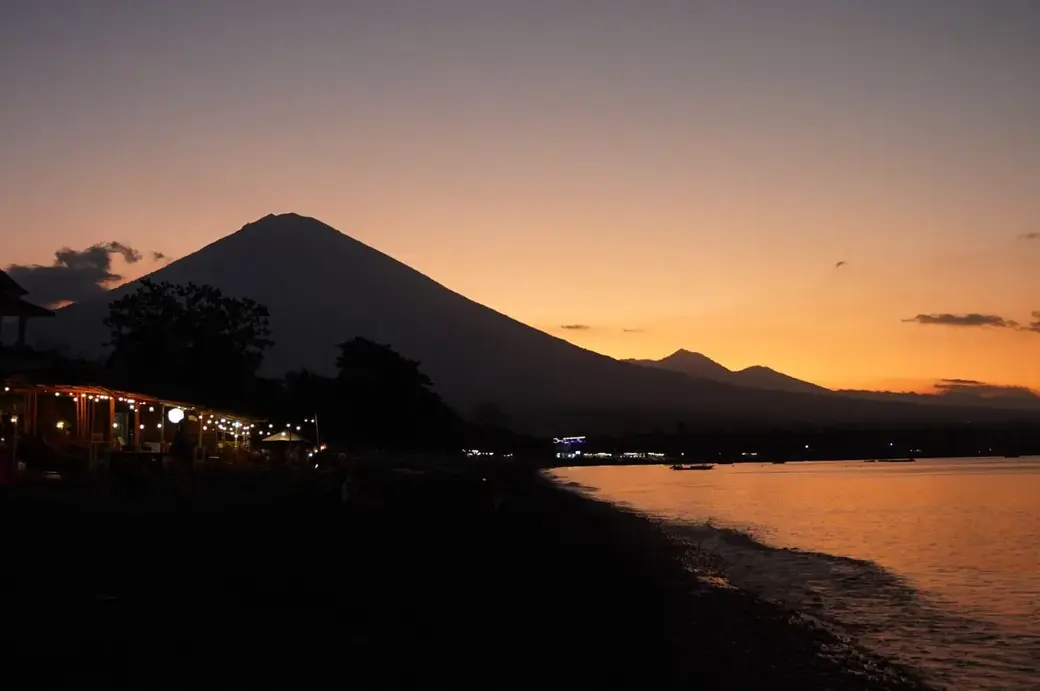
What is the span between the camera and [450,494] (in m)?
32.6

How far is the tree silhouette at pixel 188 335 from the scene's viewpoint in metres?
50.2

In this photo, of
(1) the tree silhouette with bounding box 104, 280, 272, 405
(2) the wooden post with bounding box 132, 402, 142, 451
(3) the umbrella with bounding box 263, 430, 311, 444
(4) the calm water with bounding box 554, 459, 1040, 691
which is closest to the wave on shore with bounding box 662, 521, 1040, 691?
(4) the calm water with bounding box 554, 459, 1040, 691

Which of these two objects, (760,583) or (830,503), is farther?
(830,503)

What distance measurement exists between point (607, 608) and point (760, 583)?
527 cm

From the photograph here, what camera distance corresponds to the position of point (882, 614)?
41.4 ft

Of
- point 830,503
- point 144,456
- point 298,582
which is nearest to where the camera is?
point 298,582

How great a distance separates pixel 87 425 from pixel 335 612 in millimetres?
16777

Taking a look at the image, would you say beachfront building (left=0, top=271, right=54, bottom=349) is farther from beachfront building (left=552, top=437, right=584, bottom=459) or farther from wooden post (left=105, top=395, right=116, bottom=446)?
beachfront building (left=552, top=437, right=584, bottom=459)

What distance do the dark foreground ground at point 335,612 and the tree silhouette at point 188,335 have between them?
35.7 meters

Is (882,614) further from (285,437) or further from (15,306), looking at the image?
(285,437)

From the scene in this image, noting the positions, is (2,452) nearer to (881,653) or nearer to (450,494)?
(881,653)

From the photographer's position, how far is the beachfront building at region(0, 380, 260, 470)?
1703cm

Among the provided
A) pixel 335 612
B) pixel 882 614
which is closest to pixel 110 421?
pixel 335 612

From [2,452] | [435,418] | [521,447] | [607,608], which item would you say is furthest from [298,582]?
[521,447]
